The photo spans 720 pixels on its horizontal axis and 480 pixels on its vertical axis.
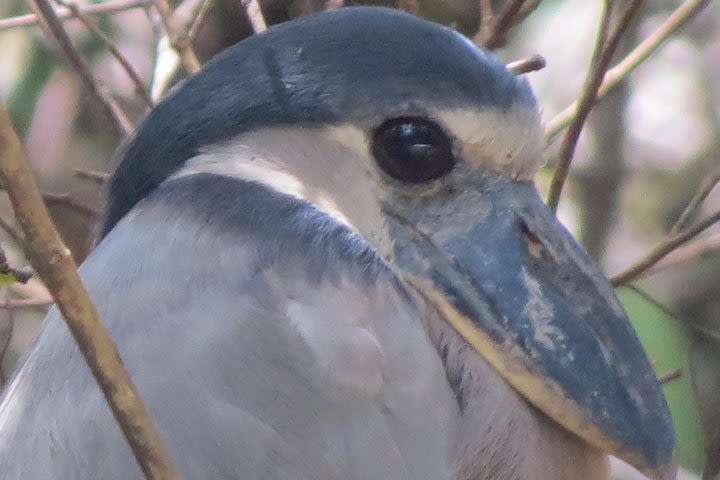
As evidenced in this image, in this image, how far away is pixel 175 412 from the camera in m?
0.70

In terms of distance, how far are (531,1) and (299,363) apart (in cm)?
61

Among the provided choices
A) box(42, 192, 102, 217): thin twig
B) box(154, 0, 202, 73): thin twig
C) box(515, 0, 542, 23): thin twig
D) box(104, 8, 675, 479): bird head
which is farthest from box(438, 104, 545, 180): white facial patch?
box(42, 192, 102, 217): thin twig

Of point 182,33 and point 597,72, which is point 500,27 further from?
point 182,33

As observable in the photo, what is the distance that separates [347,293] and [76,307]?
11.1 inches

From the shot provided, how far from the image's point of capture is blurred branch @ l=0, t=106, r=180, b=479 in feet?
1.61

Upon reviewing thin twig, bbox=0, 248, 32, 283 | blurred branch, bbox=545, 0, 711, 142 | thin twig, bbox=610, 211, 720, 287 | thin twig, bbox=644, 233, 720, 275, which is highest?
thin twig, bbox=0, 248, 32, 283

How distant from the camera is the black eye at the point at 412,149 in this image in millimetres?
851

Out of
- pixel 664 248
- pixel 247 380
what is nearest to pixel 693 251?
pixel 664 248

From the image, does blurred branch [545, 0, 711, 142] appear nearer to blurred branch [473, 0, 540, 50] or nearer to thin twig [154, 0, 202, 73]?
blurred branch [473, 0, 540, 50]

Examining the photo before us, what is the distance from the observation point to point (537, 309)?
2.71 feet

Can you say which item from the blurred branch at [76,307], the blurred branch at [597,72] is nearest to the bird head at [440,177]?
the blurred branch at [597,72]

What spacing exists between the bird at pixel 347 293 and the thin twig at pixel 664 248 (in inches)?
8.6

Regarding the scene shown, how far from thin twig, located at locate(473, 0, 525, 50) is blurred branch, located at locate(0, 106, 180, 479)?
0.67 meters

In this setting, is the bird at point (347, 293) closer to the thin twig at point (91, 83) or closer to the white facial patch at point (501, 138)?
the white facial patch at point (501, 138)
